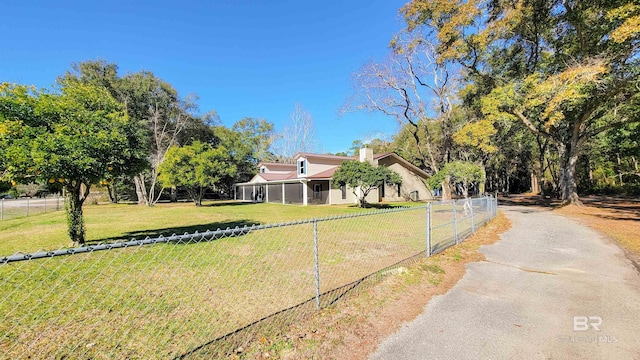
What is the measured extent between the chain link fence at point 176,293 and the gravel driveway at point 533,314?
1210 millimetres

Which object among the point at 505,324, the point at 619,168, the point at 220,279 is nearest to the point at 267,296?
the point at 220,279

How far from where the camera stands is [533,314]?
3391 millimetres

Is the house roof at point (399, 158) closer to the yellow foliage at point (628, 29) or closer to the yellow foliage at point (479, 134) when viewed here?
the yellow foliage at point (479, 134)

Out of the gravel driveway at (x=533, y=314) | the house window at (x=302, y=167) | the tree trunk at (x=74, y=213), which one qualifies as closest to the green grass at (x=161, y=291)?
the tree trunk at (x=74, y=213)

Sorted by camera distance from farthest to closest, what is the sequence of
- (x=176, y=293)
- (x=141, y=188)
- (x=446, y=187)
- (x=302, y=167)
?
(x=141, y=188) → (x=302, y=167) → (x=446, y=187) → (x=176, y=293)

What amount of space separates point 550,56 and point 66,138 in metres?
22.5

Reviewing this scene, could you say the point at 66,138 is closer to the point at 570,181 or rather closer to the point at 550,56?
the point at 550,56

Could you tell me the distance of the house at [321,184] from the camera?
24.0m

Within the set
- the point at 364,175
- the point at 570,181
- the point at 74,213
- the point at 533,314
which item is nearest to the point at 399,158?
the point at 364,175

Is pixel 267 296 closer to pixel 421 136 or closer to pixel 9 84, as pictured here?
pixel 9 84

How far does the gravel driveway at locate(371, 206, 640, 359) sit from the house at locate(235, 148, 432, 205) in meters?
16.5

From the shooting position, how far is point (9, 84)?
19.2 ft

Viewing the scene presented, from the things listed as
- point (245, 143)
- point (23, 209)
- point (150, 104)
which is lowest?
point (23, 209)

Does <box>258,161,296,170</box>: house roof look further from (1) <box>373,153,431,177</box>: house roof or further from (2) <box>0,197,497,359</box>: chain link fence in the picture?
(2) <box>0,197,497,359</box>: chain link fence
